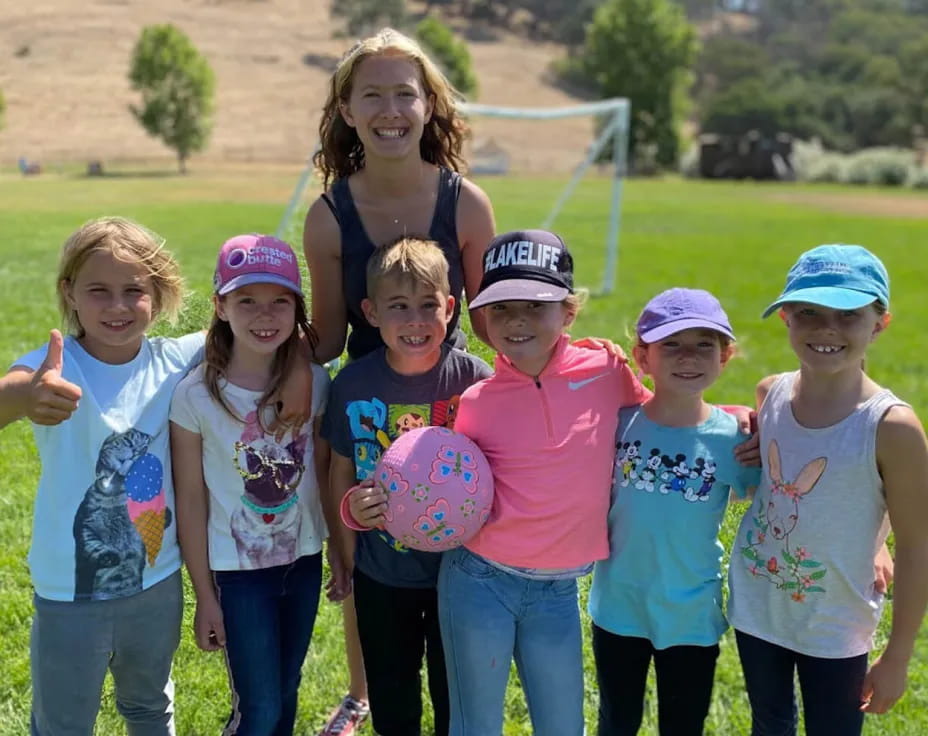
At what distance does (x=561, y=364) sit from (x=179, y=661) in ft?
6.64

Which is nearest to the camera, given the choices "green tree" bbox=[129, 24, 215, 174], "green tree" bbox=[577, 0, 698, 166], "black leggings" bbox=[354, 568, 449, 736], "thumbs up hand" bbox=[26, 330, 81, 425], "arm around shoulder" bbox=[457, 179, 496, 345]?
"thumbs up hand" bbox=[26, 330, 81, 425]

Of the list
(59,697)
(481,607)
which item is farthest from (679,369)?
(59,697)

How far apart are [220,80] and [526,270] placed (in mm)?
82821

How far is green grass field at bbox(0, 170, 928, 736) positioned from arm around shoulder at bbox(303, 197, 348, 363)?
920 millimetres

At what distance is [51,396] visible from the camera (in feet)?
6.59

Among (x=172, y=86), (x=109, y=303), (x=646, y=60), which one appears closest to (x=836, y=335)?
(x=109, y=303)

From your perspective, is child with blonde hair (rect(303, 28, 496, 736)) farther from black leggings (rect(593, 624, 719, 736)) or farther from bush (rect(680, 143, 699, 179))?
bush (rect(680, 143, 699, 179))

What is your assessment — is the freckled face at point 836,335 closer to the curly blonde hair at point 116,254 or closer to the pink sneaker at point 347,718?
the curly blonde hair at point 116,254

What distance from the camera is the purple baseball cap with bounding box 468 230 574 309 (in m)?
2.17

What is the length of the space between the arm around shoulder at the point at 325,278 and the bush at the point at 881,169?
49.4 m

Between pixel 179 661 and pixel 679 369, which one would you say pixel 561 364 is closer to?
pixel 679 369

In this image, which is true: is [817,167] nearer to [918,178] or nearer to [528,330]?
[918,178]

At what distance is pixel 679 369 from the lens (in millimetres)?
2215

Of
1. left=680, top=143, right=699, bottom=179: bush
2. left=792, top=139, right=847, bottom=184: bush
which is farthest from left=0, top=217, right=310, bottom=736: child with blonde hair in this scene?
left=680, top=143, right=699, bottom=179: bush
